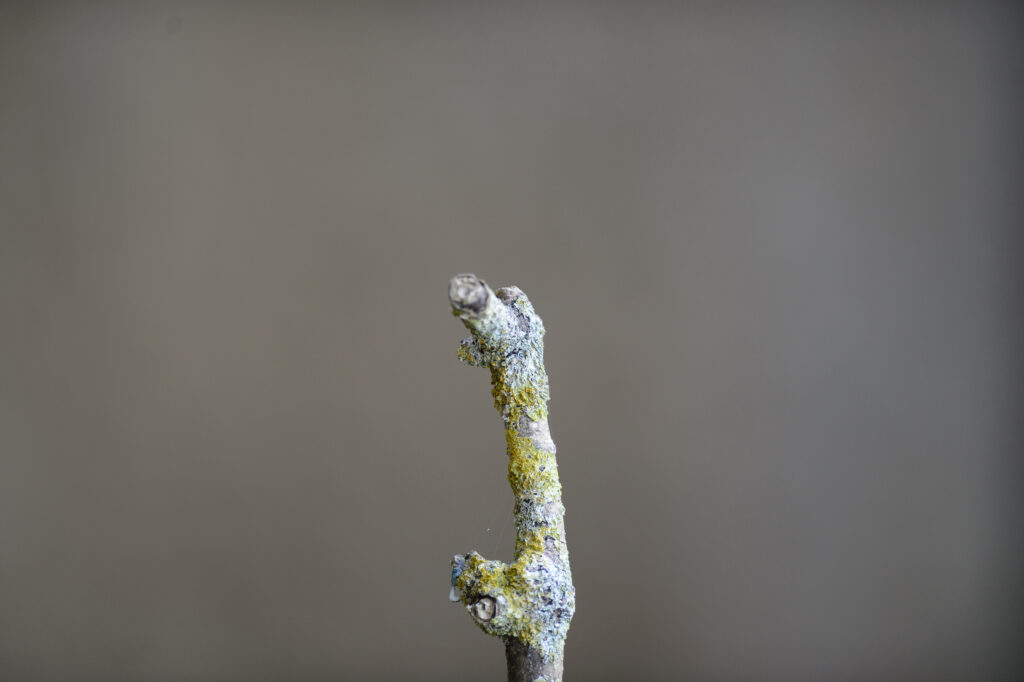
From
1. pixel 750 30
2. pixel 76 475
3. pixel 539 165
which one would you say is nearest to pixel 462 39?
pixel 539 165

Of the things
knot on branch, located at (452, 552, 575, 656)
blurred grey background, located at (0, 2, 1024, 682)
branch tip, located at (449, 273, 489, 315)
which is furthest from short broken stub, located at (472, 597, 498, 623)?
blurred grey background, located at (0, 2, 1024, 682)

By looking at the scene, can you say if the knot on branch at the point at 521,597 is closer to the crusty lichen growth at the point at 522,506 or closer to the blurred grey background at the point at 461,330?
the crusty lichen growth at the point at 522,506

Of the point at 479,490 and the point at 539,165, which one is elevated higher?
the point at 539,165

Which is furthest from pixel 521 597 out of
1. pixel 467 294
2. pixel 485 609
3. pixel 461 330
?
pixel 461 330

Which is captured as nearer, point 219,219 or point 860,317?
point 860,317

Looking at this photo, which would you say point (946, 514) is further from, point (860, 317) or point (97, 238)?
point (97, 238)

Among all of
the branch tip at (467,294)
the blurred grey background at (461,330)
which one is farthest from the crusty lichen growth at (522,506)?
the blurred grey background at (461,330)

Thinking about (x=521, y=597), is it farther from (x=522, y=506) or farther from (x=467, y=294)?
(x=467, y=294)
